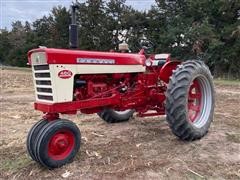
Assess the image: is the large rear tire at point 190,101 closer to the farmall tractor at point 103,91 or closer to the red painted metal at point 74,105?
the farmall tractor at point 103,91

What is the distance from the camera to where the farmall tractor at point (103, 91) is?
4.40m

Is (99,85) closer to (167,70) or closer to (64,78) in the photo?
(64,78)

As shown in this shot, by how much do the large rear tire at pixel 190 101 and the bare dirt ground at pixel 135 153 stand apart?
0.65 ft

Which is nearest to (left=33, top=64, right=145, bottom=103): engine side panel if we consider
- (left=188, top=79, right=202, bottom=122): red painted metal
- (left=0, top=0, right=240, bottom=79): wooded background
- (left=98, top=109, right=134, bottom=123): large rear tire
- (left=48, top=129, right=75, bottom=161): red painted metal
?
(left=48, top=129, right=75, bottom=161): red painted metal

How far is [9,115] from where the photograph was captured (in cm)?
785

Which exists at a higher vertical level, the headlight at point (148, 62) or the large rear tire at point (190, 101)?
the headlight at point (148, 62)

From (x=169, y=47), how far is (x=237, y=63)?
19.4 ft

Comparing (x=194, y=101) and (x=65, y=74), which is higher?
(x=65, y=74)

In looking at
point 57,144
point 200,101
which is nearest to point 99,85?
point 57,144

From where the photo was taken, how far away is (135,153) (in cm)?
491

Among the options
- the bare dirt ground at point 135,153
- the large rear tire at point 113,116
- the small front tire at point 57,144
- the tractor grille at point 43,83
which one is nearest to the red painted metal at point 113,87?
the tractor grille at point 43,83

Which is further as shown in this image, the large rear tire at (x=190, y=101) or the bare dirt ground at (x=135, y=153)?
the large rear tire at (x=190, y=101)

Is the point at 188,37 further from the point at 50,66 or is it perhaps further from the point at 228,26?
the point at 50,66

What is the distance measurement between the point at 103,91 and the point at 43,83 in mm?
947
